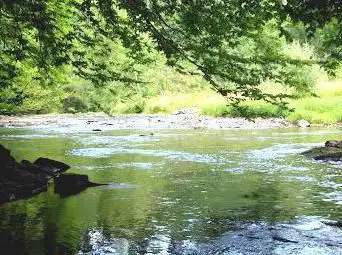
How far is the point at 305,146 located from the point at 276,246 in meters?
16.9

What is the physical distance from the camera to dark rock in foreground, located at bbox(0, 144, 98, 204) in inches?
535

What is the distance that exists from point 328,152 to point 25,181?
12.3m

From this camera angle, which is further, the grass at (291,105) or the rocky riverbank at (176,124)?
the grass at (291,105)

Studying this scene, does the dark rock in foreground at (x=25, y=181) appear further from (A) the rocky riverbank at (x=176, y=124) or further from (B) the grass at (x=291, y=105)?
(A) the rocky riverbank at (x=176, y=124)

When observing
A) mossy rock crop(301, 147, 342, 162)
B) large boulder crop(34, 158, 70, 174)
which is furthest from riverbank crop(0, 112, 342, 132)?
large boulder crop(34, 158, 70, 174)

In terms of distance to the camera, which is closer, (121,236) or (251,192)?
(121,236)

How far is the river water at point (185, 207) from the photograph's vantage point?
9.23m

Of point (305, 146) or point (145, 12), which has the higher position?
point (145, 12)

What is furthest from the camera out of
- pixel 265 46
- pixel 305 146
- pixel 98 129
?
pixel 98 129

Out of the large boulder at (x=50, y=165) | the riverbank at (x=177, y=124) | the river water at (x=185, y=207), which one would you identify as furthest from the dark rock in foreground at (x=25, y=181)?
the riverbank at (x=177, y=124)

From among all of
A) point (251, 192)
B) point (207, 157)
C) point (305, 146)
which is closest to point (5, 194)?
point (251, 192)

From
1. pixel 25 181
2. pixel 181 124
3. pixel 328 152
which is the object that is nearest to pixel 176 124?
pixel 181 124

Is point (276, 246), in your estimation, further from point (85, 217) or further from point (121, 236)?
point (85, 217)

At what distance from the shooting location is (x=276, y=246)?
9039 millimetres
